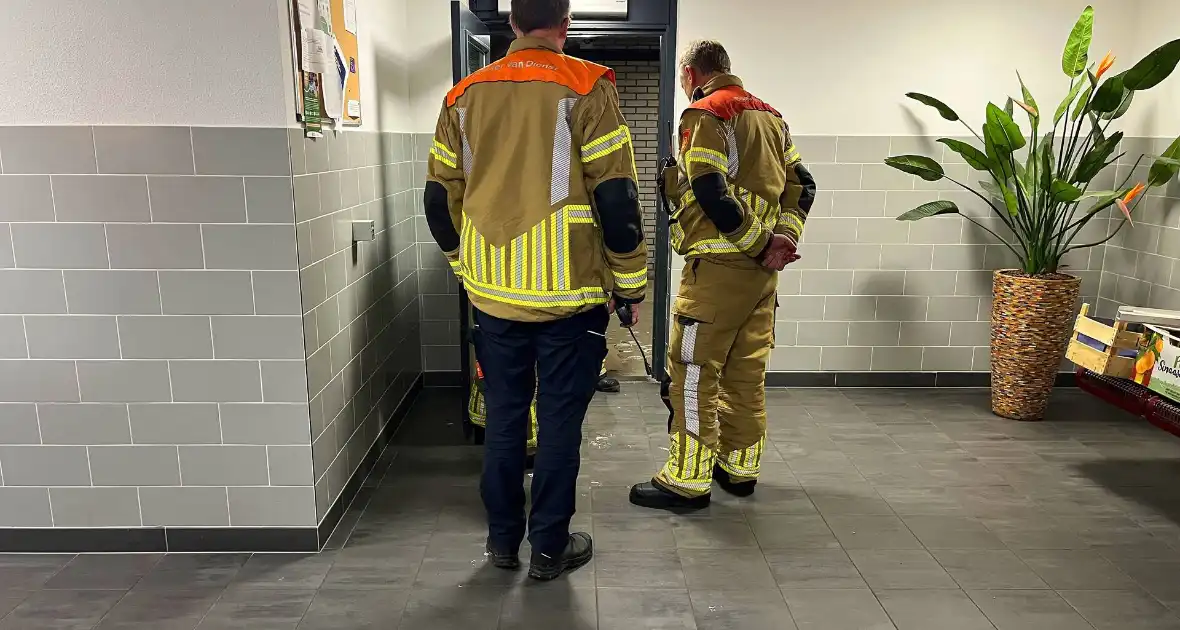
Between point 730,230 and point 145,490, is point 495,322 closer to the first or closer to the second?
point 730,230

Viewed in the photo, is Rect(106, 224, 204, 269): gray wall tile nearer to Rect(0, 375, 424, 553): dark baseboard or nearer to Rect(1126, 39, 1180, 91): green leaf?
Rect(0, 375, 424, 553): dark baseboard

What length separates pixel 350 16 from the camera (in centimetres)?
289

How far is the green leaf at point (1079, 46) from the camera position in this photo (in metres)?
3.57

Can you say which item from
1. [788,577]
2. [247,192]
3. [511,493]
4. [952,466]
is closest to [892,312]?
[952,466]

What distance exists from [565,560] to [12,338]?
69.0 inches

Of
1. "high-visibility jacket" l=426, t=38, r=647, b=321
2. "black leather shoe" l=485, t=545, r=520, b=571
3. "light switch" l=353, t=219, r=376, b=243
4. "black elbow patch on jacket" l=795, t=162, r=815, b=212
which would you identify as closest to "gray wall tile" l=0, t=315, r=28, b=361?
"light switch" l=353, t=219, r=376, b=243

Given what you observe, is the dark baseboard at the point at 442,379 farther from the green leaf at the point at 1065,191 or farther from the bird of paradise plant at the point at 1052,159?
the green leaf at the point at 1065,191

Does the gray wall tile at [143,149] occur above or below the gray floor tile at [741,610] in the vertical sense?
above

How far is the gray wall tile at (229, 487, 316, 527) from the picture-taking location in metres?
2.48

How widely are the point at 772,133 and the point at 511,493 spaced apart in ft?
4.72

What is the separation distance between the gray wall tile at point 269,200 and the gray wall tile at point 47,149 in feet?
1.41

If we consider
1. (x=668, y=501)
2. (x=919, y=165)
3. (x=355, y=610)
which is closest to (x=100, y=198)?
(x=355, y=610)

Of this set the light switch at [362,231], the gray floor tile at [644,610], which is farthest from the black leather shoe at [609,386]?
the gray floor tile at [644,610]

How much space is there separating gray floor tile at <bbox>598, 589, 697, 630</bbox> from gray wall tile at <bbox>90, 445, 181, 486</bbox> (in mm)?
1361
